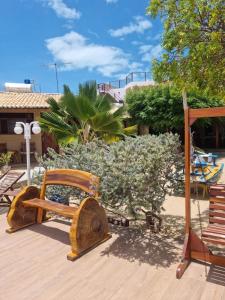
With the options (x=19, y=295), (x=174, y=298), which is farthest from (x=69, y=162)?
(x=174, y=298)

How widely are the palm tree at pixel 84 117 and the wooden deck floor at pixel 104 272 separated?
4431 millimetres

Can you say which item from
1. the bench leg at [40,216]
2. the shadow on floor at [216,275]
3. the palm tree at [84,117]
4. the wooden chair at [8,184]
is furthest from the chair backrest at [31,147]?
the shadow on floor at [216,275]

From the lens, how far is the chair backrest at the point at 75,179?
4547 mm

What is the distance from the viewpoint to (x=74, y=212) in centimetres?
448

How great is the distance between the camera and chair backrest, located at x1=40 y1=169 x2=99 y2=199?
14.9 ft

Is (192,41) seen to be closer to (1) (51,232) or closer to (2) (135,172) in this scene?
(2) (135,172)

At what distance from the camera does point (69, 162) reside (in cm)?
589

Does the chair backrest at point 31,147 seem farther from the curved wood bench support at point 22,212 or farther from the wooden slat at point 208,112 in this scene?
the wooden slat at point 208,112

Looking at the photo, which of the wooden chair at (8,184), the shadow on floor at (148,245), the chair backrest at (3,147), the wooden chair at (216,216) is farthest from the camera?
the chair backrest at (3,147)

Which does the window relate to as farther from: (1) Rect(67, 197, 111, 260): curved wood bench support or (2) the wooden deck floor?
(1) Rect(67, 197, 111, 260): curved wood bench support

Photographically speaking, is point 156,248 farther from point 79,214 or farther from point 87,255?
point 79,214

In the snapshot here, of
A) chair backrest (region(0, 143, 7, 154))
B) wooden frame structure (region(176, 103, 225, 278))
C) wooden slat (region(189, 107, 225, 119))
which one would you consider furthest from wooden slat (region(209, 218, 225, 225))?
chair backrest (region(0, 143, 7, 154))

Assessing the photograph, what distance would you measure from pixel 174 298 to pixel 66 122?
23.8 feet

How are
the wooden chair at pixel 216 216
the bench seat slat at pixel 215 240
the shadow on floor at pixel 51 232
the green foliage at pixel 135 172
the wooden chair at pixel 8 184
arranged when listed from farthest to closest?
the wooden chair at pixel 8 184, the shadow on floor at pixel 51 232, the green foliage at pixel 135 172, the wooden chair at pixel 216 216, the bench seat slat at pixel 215 240
